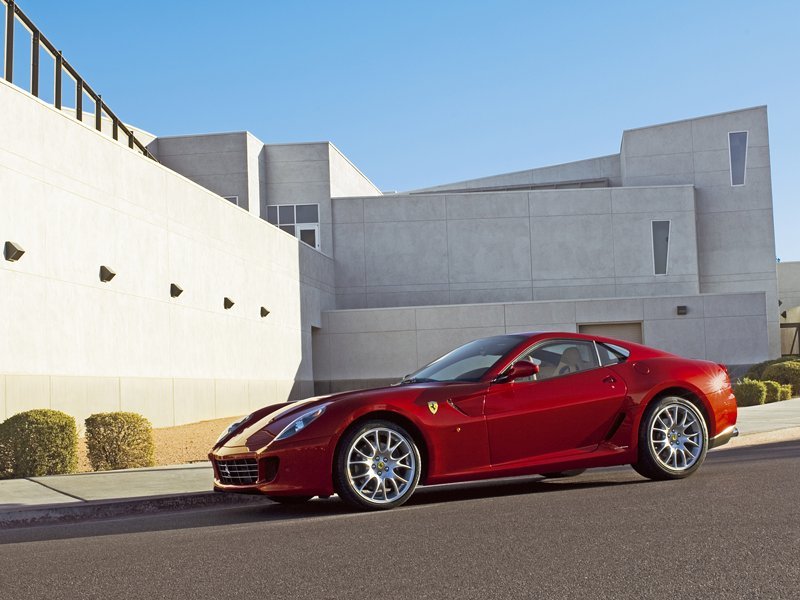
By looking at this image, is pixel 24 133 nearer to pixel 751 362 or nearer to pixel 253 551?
pixel 253 551

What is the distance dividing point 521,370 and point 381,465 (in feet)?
4.97

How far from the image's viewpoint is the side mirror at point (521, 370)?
27.3 ft

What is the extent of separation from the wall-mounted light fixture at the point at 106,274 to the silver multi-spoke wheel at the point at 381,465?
44.1 ft

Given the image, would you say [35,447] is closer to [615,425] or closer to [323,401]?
[323,401]

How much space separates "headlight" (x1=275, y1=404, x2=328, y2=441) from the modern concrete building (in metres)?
14.7

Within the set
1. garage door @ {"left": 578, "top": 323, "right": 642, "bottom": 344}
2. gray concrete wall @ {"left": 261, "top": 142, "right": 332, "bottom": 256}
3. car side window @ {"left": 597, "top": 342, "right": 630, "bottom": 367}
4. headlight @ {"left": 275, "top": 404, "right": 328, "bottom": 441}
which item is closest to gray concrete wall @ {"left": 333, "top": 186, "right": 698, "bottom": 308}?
gray concrete wall @ {"left": 261, "top": 142, "right": 332, "bottom": 256}

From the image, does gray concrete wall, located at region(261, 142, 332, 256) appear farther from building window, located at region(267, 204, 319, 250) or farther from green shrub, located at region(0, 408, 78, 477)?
green shrub, located at region(0, 408, 78, 477)

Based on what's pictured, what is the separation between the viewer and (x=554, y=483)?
9289mm

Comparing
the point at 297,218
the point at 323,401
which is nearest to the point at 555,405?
the point at 323,401

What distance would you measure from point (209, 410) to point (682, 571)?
2082 cm

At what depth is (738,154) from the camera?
134 feet

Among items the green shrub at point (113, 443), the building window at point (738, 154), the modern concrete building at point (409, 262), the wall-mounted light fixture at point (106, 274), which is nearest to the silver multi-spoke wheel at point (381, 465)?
the green shrub at point (113, 443)

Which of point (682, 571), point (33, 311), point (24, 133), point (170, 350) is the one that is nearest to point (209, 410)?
point (170, 350)

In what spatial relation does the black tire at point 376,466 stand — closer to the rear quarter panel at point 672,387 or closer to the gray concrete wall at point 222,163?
the rear quarter panel at point 672,387
